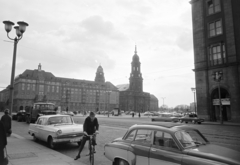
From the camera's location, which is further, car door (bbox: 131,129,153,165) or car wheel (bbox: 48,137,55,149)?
car wheel (bbox: 48,137,55,149)

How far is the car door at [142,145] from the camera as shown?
15.4ft

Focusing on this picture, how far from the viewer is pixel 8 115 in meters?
10.2

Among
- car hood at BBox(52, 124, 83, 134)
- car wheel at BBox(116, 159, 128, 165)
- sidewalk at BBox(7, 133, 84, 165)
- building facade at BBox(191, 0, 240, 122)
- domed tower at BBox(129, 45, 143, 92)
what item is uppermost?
domed tower at BBox(129, 45, 143, 92)

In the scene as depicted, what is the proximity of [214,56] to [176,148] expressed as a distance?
3237cm

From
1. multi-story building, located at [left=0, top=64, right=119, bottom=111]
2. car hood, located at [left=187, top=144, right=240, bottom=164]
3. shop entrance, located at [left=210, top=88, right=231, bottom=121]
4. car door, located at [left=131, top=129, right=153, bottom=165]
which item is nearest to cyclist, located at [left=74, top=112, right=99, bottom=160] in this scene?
car door, located at [left=131, top=129, right=153, bottom=165]

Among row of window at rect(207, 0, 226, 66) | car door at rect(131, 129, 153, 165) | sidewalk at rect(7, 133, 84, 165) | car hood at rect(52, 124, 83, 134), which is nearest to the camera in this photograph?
car door at rect(131, 129, 153, 165)

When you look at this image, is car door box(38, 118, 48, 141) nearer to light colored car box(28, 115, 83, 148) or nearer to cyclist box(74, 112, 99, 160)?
light colored car box(28, 115, 83, 148)

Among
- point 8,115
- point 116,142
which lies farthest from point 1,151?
point 8,115

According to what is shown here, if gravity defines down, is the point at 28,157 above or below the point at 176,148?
below

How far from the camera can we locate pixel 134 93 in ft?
473

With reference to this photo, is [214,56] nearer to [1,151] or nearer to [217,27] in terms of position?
[217,27]

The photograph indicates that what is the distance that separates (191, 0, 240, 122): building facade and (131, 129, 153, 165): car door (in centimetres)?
2657

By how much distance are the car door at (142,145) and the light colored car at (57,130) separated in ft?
16.8

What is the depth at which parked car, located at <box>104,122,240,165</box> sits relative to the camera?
3.79 metres
